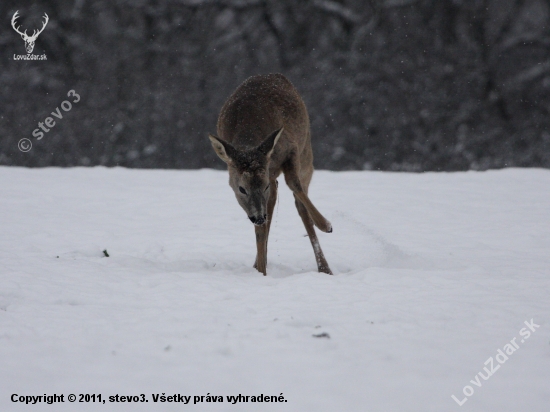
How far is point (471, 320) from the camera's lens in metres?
3.63

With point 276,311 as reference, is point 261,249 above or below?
below

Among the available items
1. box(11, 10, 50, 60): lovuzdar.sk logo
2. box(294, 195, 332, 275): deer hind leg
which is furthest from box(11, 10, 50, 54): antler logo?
box(294, 195, 332, 275): deer hind leg

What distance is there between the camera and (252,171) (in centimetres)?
511

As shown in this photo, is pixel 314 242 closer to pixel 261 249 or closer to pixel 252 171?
pixel 261 249

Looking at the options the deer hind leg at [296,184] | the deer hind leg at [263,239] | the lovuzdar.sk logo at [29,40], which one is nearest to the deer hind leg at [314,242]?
the deer hind leg at [296,184]

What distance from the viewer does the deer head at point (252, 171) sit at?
5.02 metres

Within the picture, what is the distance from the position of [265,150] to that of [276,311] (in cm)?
180

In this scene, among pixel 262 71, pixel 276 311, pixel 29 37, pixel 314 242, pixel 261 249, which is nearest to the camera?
pixel 276 311

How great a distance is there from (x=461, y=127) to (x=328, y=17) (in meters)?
6.15

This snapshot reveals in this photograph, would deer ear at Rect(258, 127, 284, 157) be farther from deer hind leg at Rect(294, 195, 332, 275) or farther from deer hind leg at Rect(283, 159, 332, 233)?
deer hind leg at Rect(294, 195, 332, 275)

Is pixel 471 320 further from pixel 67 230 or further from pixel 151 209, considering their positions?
pixel 151 209

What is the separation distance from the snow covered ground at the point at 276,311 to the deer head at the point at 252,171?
60 cm

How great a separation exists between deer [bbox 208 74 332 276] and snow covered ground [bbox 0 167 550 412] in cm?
54

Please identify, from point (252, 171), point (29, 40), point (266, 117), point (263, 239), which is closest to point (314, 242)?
point (263, 239)
